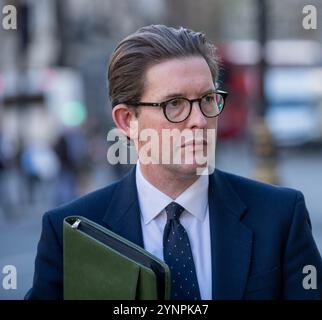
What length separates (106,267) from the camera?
2.37m

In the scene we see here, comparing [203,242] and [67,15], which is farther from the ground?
[67,15]

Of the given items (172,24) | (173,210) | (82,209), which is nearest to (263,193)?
(173,210)

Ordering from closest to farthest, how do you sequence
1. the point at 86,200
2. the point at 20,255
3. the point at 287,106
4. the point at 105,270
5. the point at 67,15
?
the point at 105,270 < the point at 86,200 < the point at 20,255 < the point at 67,15 < the point at 287,106

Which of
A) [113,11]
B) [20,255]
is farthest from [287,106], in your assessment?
[20,255]

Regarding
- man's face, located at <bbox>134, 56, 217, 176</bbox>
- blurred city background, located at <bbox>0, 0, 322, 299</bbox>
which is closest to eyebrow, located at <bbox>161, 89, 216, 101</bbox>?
man's face, located at <bbox>134, 56, 217, 176</bbox>

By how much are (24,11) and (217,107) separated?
15646mm

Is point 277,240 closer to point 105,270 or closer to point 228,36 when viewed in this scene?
point 105,270

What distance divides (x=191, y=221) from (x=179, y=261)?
0.13 m

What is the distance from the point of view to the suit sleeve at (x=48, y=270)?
8.59 feet

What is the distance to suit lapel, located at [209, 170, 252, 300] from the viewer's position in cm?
255

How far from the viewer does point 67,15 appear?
33.7m

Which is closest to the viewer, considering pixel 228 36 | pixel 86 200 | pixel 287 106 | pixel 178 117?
pixel 178 117

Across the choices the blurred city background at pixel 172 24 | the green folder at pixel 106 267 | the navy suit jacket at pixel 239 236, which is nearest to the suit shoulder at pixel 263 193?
the navy suit jacket at pixel 239 236

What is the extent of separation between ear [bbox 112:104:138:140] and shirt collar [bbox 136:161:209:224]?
14cm
